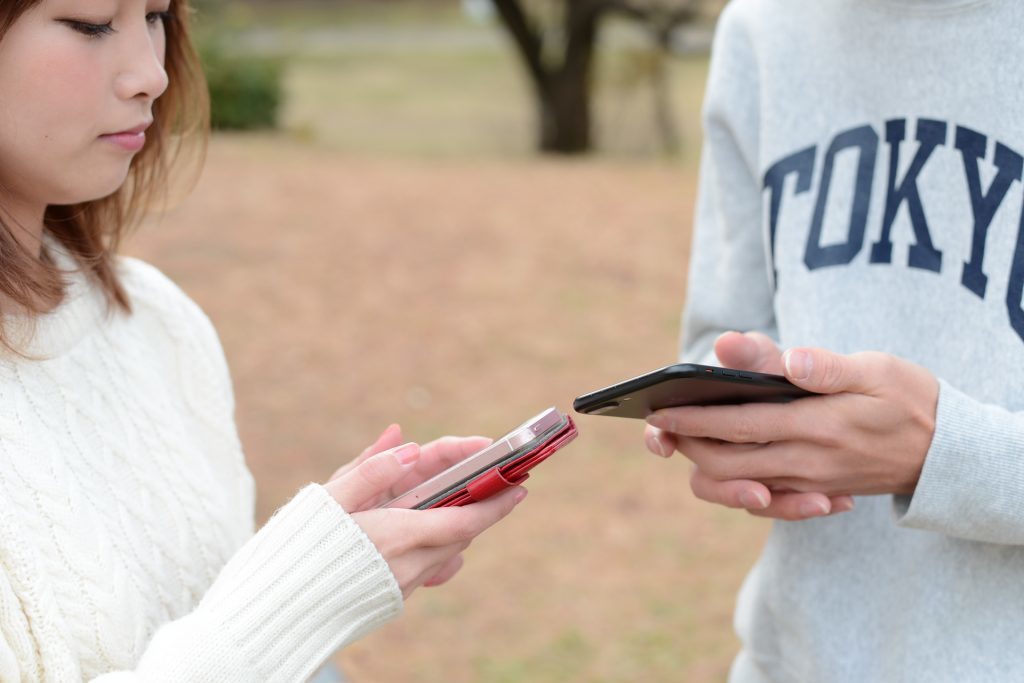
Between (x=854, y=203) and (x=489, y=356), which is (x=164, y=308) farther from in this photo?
(x=489, y=356)

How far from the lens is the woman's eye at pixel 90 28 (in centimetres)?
149

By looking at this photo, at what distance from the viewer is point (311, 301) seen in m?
7.19

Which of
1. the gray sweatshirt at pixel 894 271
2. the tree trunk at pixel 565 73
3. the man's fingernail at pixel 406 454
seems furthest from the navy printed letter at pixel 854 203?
the tree trunk at pixel 565 73

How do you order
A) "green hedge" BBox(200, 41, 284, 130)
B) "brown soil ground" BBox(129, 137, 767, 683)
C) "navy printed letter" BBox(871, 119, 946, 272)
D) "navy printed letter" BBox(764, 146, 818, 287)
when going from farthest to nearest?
"green hedge" BBox(200, 41, 284, 130)
"brown soil ground" BBox(129, 137, 767, 683)
"navy printed letter" BBox(764, 146, 818, 287)
"navy printed letter" BBox(871, 119, 946, 272)

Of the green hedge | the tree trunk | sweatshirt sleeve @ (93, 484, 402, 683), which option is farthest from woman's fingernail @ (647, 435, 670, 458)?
the green hedge

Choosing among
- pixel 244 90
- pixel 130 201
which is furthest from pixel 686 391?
pixel 244 90

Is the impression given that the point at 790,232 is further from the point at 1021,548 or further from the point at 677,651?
the point at 677,651

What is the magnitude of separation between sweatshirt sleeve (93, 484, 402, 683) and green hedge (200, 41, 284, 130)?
460 inches

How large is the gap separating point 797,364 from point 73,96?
1.00 m

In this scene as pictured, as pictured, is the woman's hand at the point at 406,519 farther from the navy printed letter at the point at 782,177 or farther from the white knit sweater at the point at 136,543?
the navy printed letter at the point at 782,177

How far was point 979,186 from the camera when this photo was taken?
1616mm

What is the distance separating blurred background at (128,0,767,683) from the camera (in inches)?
177

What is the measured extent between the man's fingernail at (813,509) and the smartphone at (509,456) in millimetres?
354

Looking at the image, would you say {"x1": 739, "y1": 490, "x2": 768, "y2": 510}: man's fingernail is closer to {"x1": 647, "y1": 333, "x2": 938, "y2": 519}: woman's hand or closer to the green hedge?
{"x1": 647, "y1": 333, "x2": 938, "y2": 519}: woman's hand
